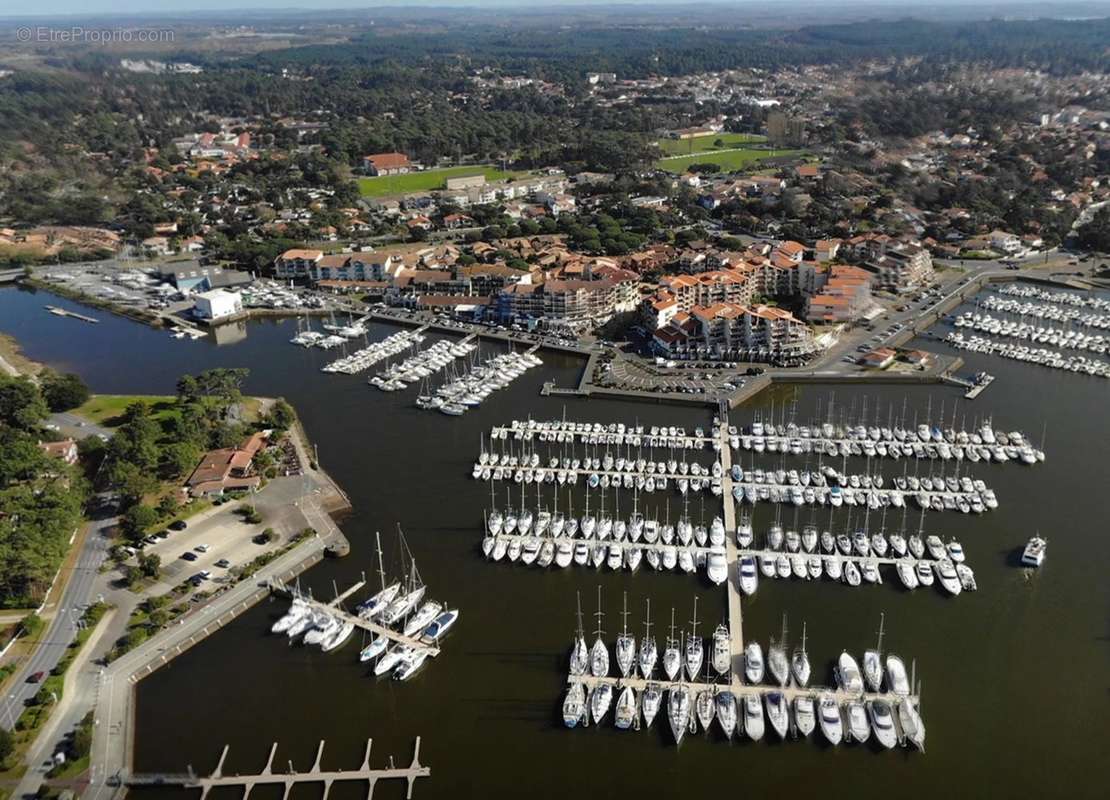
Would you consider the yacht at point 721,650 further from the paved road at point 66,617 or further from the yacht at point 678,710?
the paved road at point 66,617

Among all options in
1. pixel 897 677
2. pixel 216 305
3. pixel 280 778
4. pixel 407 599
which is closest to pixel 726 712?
pixel 897 677

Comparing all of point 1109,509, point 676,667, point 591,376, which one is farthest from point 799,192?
point 676,667

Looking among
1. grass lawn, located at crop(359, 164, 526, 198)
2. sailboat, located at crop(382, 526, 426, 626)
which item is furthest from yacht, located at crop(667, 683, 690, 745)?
grass lawn, located at crop(359, 164, 526, 198)

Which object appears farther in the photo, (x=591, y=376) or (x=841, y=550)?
(x=591, y=376)

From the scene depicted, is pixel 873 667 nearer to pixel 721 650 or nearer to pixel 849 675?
pixel 849 675

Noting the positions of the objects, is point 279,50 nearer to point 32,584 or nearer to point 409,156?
point 409,156

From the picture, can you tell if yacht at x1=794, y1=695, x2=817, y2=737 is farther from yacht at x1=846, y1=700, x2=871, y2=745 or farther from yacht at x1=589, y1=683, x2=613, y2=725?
yacht at x1=589, y1=683, x2=613, y2=725
